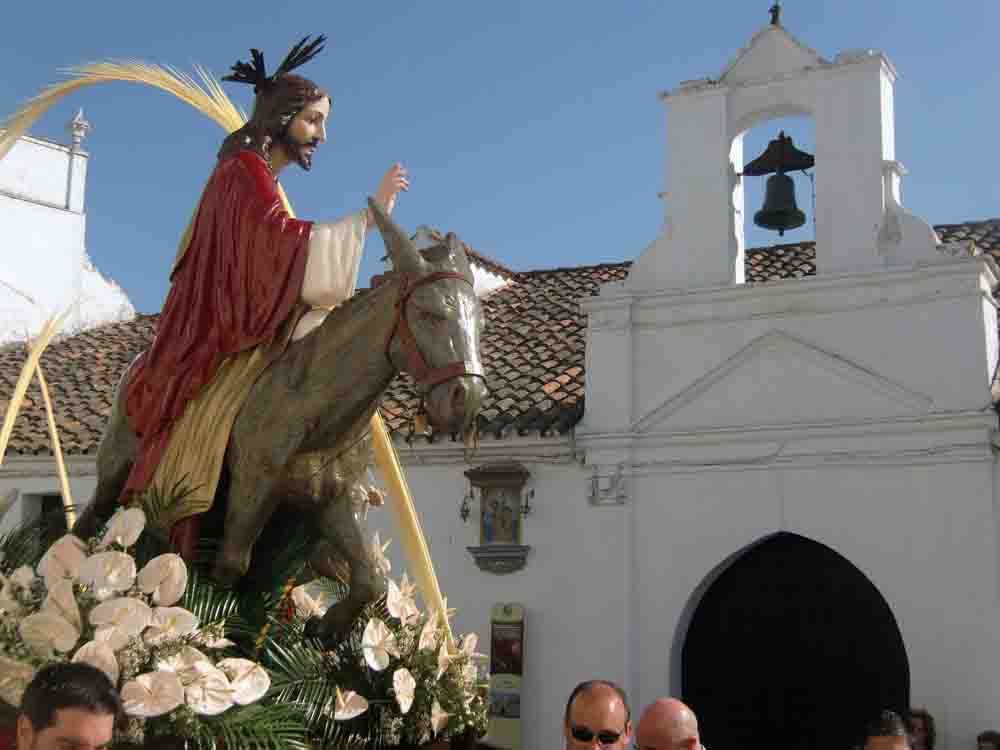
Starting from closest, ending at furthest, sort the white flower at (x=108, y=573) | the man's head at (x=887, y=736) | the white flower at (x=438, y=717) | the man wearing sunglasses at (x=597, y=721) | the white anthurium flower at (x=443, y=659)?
the white flower at (x=108, y=573), the man wearing sunglasses at (x=597, y=721), the white flower at (x=438, y=717), the white anthurium flower at (x=443, y=659), the man's head at (x=887, y=736)

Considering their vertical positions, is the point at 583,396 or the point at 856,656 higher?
the point at 583,396

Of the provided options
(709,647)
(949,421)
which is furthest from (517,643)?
(949,421)

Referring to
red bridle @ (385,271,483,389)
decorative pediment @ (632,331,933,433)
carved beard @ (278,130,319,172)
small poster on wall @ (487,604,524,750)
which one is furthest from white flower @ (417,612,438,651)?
small poster on wall @ (487,604,524,750)

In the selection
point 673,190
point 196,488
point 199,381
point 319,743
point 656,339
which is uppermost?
point 673,190

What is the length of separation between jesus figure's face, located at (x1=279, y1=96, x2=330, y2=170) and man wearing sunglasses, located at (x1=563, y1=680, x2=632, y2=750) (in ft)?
7.15

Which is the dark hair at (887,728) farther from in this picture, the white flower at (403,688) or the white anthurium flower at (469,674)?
the white flower at (403,688)

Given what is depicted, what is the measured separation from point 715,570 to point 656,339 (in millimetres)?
2207

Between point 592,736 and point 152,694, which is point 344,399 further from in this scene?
point 592,736

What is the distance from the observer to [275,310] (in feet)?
15.1

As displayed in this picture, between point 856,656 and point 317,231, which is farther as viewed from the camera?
point 856,656

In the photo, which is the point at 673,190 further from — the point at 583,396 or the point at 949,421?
the point at 949,421

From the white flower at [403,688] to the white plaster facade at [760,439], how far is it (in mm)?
7894

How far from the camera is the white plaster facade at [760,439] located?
11594 millimetres

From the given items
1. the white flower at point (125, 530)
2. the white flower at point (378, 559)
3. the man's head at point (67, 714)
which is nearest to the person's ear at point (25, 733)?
the man's head at point (67, 714)
